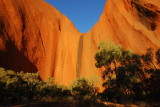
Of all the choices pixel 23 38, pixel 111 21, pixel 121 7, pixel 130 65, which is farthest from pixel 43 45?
pixel 130 65

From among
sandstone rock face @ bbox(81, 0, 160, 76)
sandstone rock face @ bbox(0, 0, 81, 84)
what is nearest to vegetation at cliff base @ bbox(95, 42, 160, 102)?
sandstone rock face @ bbox(81, 0, 160, 76)

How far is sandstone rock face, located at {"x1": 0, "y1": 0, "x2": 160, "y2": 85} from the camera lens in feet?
75.9

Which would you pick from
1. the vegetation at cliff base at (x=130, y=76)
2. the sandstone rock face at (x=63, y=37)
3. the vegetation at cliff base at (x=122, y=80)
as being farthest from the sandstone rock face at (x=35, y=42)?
the vegetation at cliff base at (x=130, y=76)

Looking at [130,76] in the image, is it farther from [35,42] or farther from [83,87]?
[35,42]

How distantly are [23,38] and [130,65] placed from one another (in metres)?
20.2

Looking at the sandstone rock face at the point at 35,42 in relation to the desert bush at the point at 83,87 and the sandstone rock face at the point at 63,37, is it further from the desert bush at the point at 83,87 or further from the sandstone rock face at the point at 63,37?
the desert bush at the point at 83,87

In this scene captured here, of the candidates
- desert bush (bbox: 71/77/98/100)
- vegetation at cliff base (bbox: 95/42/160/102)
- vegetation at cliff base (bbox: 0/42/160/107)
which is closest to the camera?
vegetation at cliff base (bbox: 0/42/160/107)

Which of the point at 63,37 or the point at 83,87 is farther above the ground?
the point at 63,37

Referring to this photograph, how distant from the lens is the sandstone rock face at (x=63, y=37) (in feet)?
75.9

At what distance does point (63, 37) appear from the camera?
36719 millimetres

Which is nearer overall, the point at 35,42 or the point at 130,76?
the point at 130,76

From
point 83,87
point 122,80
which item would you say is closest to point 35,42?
point 83,87

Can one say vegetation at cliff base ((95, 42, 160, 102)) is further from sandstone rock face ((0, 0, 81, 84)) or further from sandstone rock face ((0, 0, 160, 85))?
sandstone rock face ((0, 0, 81, 84))

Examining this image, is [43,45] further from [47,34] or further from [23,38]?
[23,38]
